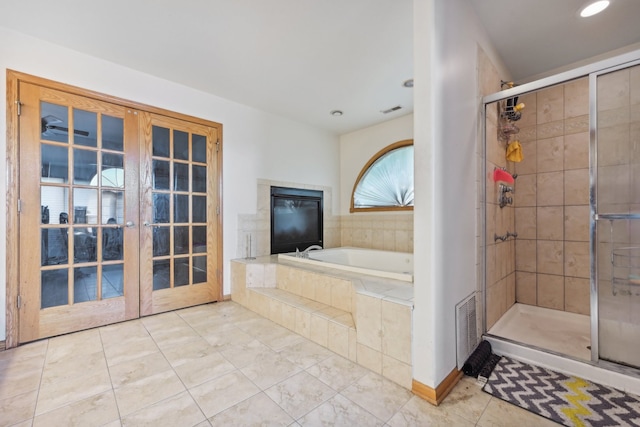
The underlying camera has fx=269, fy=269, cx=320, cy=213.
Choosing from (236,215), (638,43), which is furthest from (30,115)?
(638,43)

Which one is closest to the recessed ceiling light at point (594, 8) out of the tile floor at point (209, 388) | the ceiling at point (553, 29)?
the ceiling at point (553, 29)

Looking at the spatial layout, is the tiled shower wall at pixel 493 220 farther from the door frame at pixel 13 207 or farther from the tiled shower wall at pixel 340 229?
the door frame at pixel 13 207

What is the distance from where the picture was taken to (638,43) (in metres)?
2.18

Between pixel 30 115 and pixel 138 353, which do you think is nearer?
pixel 138 353

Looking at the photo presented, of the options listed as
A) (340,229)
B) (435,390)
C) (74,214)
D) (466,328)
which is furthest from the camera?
(340,229)

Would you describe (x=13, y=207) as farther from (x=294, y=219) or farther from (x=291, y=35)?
(x=294, y=219)

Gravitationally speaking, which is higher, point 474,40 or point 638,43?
point 638,43

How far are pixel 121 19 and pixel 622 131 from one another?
3.36 meters

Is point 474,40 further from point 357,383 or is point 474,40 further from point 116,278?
point 116,278

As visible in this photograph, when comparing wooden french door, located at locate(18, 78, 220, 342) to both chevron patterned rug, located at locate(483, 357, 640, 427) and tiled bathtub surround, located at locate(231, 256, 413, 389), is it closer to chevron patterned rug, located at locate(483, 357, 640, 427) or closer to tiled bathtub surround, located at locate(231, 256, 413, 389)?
tiled bathtub surround, located at locate(231, 256, 413, 389)

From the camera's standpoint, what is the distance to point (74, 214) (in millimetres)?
2301

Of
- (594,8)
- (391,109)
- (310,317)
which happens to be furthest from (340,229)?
(594,8)

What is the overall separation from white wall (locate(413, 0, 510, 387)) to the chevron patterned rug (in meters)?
0.33

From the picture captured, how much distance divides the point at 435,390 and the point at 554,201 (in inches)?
92.3
